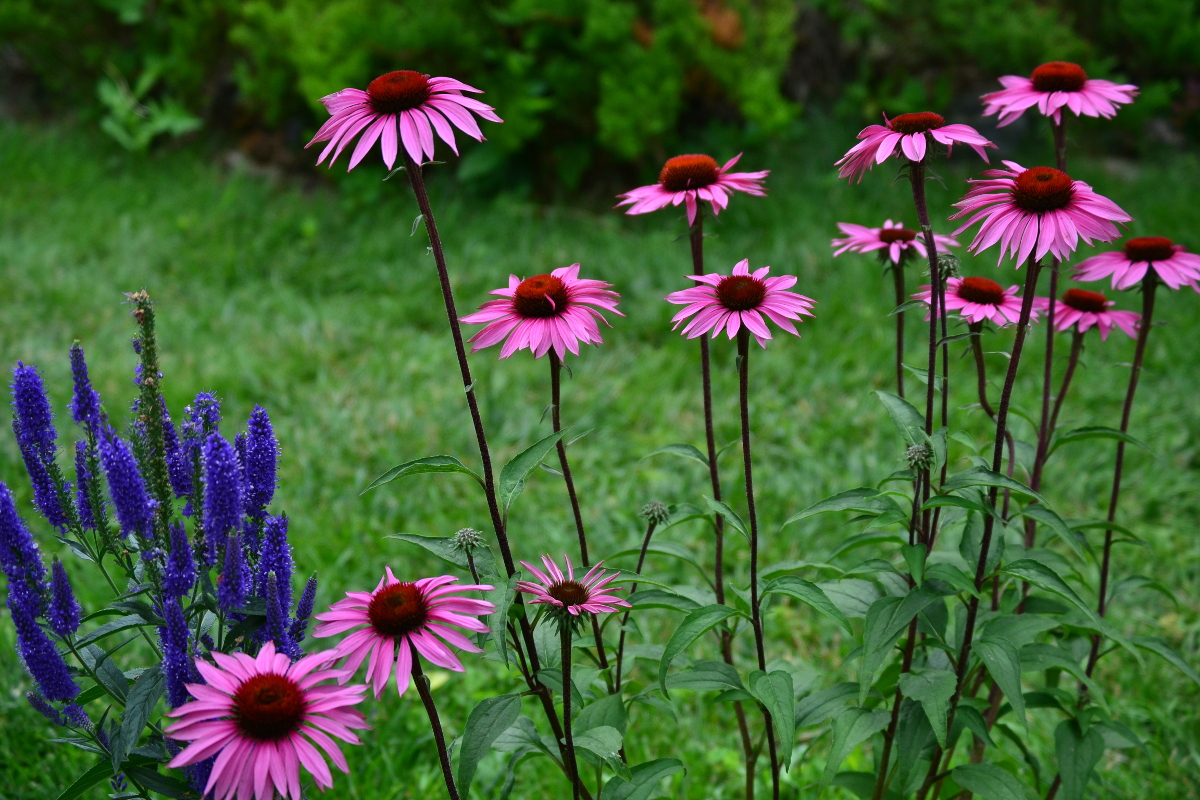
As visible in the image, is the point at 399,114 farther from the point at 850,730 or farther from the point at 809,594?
the point at 850,730

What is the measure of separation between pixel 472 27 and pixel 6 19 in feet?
10.4

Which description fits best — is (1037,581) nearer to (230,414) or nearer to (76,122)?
(230,414)

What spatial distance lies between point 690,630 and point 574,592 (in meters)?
0.18

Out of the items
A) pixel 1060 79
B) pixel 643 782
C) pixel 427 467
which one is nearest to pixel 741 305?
pixel 427 467

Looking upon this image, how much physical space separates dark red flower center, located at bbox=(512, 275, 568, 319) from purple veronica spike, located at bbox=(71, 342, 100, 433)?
1.95 feet

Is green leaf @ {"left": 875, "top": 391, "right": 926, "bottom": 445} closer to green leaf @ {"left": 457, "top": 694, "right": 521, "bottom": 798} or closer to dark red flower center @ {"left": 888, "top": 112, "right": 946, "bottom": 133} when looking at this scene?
dark red flower center @ {"left": 888, "top": 112, "right": 946, "bottom": 133}

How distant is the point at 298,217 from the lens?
5016 mm

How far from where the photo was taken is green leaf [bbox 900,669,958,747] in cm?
133

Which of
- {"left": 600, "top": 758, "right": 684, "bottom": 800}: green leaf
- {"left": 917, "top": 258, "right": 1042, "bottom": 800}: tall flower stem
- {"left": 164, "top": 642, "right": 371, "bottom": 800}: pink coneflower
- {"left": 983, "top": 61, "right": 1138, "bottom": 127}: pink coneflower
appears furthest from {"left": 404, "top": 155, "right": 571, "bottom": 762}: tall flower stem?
{"left": 983, "top": 61, "right": 1138, "bottom": 127}: pink coneflower

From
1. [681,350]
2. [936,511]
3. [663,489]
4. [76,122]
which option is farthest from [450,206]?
[936,511]

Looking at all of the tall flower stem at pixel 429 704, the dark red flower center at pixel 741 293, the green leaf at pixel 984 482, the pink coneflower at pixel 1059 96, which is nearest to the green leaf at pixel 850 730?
the green leaf at pixel 984 482

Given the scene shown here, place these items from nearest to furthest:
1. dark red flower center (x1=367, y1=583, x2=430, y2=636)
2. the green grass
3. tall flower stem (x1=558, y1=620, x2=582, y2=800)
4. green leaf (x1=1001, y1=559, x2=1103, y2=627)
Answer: dark red flower center (x1=367, y1=583, x2=430, y2=636), tall flower stem (x1=558, y1=620, x2=582, y2=800), green leaf (x1=1001, y1=559, x2=1103, y2=627), the green grass

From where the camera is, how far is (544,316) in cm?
132

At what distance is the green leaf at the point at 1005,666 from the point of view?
1.28 metres
